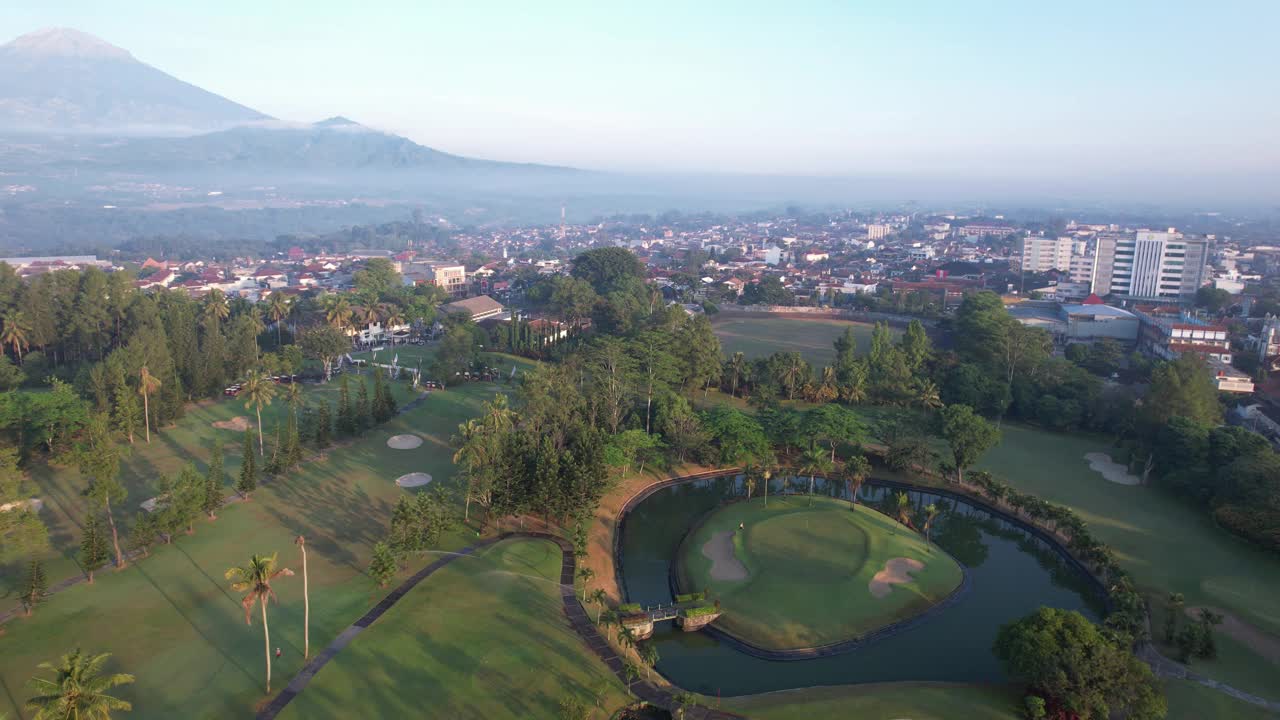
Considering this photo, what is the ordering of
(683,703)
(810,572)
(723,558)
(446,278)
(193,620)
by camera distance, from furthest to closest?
(446,278), (723,558), (810,572), (193,620), (683,703)

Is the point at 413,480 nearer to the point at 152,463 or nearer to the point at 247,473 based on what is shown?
the point at 247,473

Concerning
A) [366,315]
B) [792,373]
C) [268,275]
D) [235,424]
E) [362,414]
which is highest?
[366,315]

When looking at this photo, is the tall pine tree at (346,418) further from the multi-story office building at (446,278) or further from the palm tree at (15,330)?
the multi-story office building at (446,278)

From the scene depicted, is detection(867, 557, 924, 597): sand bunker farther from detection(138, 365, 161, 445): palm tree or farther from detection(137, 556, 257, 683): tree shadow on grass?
detection(138, 365, 161, 445): palm tree

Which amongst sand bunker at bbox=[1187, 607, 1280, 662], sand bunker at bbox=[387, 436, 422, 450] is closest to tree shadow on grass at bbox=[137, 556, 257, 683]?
sand bunker at bbox=[387, 436, 422, 450]

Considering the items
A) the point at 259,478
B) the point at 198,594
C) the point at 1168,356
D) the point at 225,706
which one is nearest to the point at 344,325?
the point at 259,478

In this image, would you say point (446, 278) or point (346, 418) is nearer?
point (346, 418)

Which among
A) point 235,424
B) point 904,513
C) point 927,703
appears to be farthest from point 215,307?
point 927,703

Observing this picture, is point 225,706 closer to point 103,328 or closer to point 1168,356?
point 103,328
